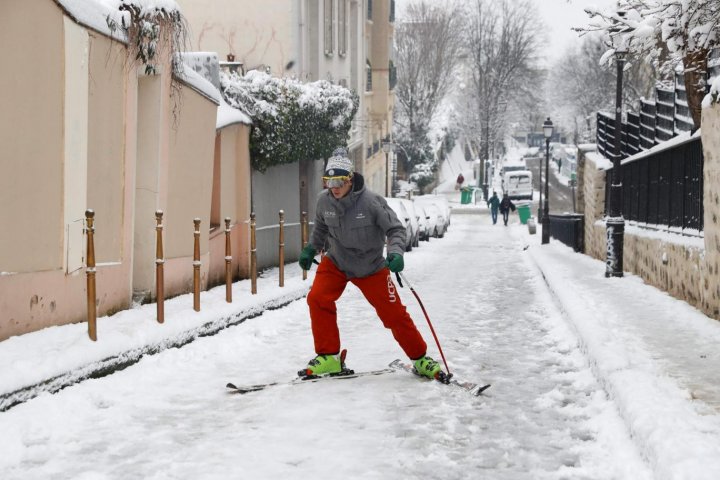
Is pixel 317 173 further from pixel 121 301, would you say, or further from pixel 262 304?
pixel 121 301

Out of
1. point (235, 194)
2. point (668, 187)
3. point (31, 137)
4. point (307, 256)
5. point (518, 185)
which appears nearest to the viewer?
point (307, 256)

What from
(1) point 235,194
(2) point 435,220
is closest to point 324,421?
(1) point 235,194

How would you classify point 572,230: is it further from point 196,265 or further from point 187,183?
point 196,265

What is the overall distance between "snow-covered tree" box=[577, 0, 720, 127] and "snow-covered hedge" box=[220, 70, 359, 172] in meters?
5.92

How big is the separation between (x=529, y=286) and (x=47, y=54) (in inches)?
373

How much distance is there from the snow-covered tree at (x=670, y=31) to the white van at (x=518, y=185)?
53050mm

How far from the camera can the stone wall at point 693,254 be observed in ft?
33.2


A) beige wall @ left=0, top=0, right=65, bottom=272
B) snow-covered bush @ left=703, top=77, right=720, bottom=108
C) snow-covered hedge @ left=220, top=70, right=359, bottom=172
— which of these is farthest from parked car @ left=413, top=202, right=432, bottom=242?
beige wall @ left=0, top=0, right=65, bottom=272

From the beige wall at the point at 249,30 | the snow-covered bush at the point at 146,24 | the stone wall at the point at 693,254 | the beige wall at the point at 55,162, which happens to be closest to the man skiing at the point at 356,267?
the beige wall at the point at 55,162

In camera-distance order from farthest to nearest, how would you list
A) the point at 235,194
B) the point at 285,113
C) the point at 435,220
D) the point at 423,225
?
the point at 435,220 < the point at 423,225 < the point at 285,113 < the point at 235,194

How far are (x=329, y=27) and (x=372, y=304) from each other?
22.3m

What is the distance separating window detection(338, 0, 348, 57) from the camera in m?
31.0

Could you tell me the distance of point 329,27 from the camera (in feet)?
94.1

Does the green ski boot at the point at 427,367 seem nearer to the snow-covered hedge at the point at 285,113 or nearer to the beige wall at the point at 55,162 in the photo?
the beige wall at the point at 55,162
